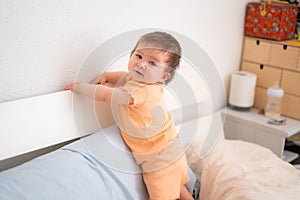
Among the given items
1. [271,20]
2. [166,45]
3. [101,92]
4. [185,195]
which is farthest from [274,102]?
[101,92]

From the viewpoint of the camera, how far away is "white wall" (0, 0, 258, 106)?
3.96 ft

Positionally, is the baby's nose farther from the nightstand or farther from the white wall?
the nightstand

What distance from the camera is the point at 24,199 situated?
Result: 1063 mm

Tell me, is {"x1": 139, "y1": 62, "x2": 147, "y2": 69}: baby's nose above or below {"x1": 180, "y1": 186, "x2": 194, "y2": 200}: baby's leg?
above

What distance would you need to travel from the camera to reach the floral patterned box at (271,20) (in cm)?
203

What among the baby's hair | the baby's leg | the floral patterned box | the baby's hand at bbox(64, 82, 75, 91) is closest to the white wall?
the baby's hand at bbox(64, 82, 75, 91)

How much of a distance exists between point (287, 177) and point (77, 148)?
0.81 meters

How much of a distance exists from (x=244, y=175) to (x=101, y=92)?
0.62 meters

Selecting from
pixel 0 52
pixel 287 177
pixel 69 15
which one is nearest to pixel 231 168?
pixel 287 177

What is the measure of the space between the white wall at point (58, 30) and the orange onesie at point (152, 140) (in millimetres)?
239

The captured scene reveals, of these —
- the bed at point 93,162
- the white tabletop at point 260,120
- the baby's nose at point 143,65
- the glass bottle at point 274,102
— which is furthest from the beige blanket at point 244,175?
the baby's nose at point 143,65

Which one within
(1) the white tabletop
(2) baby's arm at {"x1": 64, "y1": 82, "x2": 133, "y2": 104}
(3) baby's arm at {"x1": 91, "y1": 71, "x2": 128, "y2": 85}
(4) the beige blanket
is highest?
(3) baby's arm at {"x1": 91, "y1": 71, "x2": 128, "y2": 85}

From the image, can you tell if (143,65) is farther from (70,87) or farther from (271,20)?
(271,20)

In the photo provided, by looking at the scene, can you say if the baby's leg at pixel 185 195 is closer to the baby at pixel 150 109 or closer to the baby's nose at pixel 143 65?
Result: the baby at pixel 150 109
